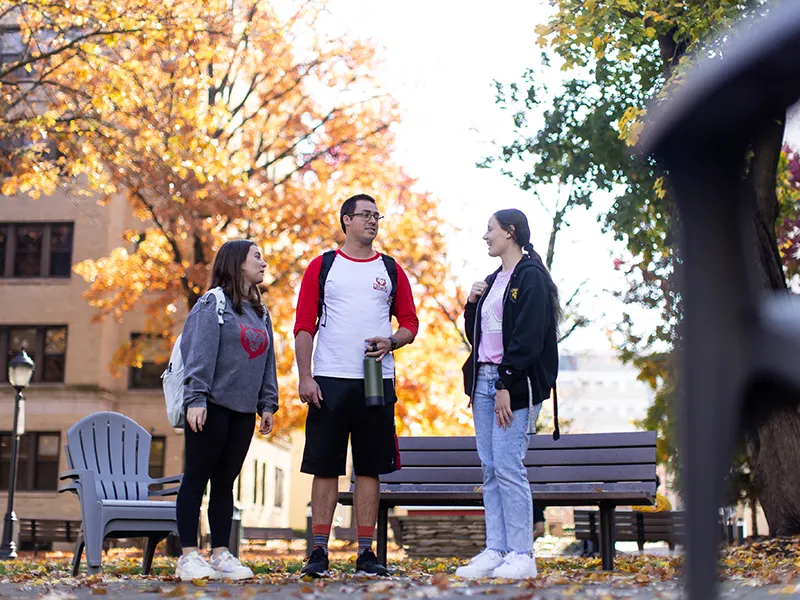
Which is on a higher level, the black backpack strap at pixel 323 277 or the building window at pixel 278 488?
the black backpack strap at pixel 323 277

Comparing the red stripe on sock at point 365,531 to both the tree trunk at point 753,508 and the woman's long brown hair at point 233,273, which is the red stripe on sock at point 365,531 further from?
the tree trunk at point 753,508

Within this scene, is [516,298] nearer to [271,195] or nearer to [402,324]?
[402,324]

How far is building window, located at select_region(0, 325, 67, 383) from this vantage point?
35.3m

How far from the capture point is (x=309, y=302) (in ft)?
20.8

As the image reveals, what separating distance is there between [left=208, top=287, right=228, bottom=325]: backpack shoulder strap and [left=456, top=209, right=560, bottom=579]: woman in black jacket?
1.51 meters

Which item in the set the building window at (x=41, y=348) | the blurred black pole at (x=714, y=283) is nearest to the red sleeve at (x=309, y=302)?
the blurred black pole at (x=714, y=283)

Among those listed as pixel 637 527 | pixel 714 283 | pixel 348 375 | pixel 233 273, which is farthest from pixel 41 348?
pixel 714 283

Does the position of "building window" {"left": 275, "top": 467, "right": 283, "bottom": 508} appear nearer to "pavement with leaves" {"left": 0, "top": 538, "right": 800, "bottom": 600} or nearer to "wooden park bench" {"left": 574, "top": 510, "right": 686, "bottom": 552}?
"wooden park bench" {"left": 574, "top": 510, "right": 686, "bottom": 552}

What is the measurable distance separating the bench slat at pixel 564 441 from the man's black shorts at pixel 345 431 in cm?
176

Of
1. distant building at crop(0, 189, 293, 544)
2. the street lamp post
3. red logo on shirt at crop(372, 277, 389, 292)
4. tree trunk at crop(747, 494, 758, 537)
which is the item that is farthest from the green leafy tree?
distant building at crop(0, 189, 293, 544)

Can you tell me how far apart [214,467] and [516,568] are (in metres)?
1.95

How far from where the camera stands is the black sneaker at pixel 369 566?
611 cm

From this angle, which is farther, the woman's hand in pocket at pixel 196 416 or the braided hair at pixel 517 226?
the braided hair at pixel 517 226

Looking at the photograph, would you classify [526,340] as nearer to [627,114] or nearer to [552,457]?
[552,457]
